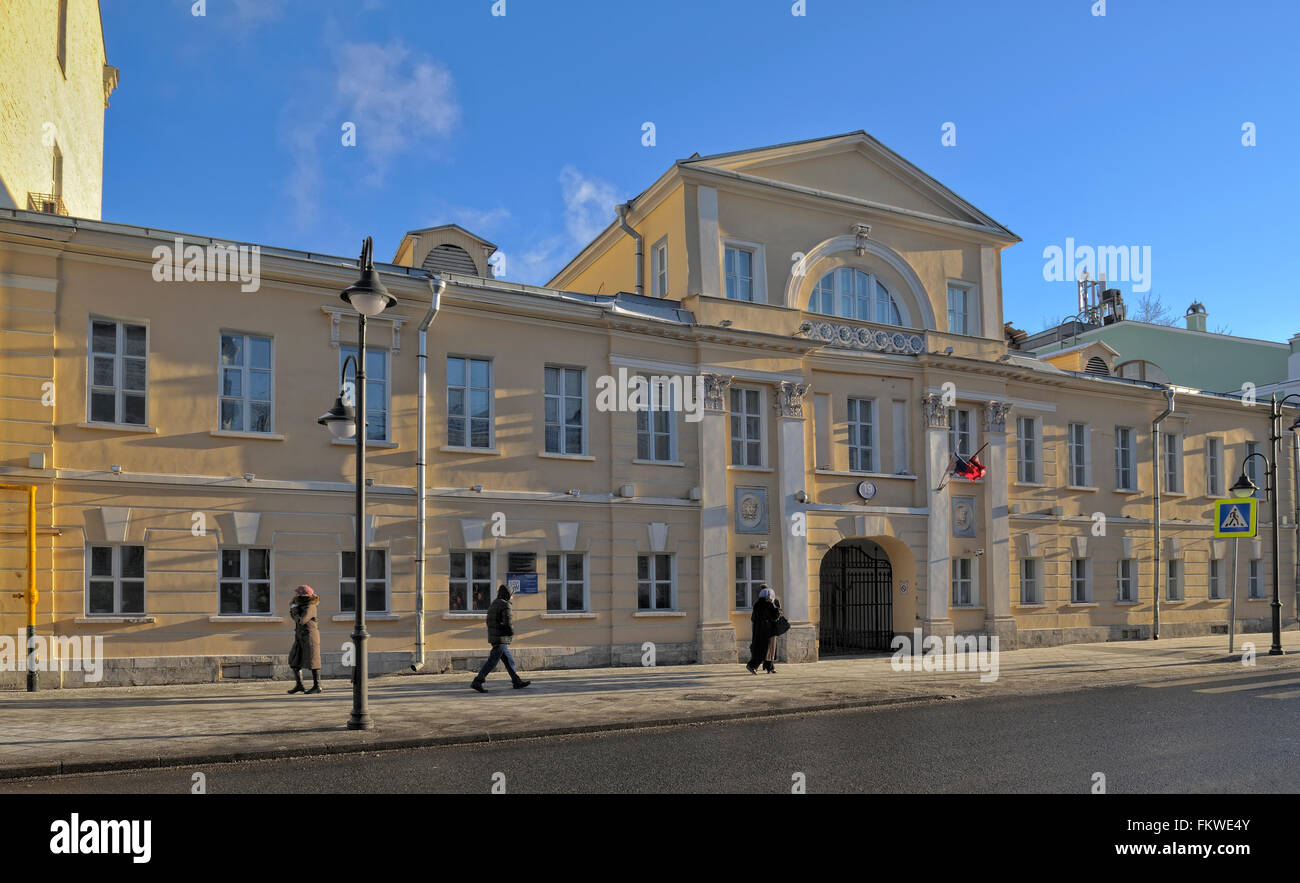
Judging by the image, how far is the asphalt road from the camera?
9195mm

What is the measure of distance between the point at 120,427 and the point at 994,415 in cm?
2051

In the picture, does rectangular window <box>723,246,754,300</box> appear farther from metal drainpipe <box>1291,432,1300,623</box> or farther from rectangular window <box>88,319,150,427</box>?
metal drainpipe <box>1291,432,1300,623</box>

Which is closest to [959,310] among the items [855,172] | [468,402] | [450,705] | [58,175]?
[855,172]

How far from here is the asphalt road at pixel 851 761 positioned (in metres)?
9.20

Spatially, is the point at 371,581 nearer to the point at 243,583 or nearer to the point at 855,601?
the point at 243,583

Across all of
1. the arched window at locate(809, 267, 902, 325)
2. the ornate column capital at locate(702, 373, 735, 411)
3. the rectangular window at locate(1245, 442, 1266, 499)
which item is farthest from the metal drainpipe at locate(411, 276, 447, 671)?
the rectangular window at locate(1245, 442, 1266, 499)

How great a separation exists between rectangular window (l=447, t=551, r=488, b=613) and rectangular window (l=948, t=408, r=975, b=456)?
12.8m

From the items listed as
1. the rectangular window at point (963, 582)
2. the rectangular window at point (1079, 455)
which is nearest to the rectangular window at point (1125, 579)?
the rectangular window at point (1079, 455)

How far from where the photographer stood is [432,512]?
1916 centimetres

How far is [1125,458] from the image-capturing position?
30172 mm

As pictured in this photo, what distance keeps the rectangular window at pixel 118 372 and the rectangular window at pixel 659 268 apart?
454 inches

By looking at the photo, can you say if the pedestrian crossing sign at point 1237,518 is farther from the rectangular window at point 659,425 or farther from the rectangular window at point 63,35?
the rectangular window at point 63,35
